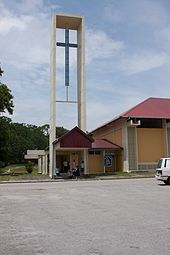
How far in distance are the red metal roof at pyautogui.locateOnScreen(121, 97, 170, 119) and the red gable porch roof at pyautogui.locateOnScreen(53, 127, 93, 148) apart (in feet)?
22.1

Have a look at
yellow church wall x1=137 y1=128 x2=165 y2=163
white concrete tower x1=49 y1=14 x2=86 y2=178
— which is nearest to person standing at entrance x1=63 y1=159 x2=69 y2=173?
white concrete tower x1=49 y1=14 x2=86 y2=178

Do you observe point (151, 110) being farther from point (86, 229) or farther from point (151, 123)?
point (86, 229)

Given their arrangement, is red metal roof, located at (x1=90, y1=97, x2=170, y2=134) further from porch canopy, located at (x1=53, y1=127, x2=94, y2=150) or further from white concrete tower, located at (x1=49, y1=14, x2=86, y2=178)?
porch canopy, located at (x1=53, y1=127, x2=94, y2=150)

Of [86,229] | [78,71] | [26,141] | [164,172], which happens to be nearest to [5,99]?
[78,71]

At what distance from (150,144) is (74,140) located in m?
11.3

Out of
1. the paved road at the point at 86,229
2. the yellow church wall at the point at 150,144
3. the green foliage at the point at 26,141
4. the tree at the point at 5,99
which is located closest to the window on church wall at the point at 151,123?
the yellow church wall at the point at 150,144

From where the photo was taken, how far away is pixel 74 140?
3728 centimetres

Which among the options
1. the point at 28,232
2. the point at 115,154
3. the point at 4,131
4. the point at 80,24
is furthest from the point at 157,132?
the point at 28,232

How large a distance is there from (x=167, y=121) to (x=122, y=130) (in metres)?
5.52

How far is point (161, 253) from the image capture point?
6.20 m

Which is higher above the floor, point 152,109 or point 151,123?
point 152,109

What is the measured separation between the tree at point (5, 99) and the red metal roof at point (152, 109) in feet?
48.6

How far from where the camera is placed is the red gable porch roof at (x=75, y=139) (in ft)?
121

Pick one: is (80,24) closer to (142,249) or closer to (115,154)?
(115,154)
